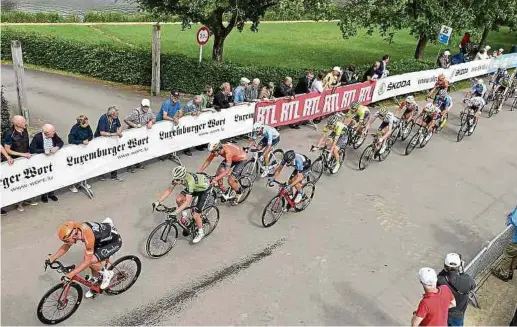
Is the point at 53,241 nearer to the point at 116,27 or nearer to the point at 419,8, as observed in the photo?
the point at 419,8

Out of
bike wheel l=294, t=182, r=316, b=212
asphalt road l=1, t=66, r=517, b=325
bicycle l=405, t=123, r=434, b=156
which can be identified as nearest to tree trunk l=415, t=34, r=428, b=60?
bicycle l=405, t=123, r=434, b=156

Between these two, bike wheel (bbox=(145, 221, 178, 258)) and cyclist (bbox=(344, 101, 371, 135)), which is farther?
cyclist (bbox=(344, 101, 371, 135))

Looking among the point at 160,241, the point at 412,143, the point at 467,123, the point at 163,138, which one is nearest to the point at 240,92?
the point at 163,138

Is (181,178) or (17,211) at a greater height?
(181,178)

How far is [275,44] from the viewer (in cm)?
3177

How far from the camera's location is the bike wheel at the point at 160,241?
30.5 ft

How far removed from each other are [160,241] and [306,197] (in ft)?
12.3

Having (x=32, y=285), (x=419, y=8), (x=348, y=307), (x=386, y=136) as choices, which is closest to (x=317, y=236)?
(x=348, y=307)

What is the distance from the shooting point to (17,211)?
34.1ft

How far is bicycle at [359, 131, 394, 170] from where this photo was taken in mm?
14362

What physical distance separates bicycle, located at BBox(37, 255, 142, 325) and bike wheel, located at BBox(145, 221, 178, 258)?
1.01 metres

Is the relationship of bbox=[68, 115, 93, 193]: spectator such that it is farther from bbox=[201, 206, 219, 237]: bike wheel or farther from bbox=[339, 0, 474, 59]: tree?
bbox=[339, 0, 474, 59]: tree

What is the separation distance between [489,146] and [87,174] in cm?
1350

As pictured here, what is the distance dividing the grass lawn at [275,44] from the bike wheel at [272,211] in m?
15.6
